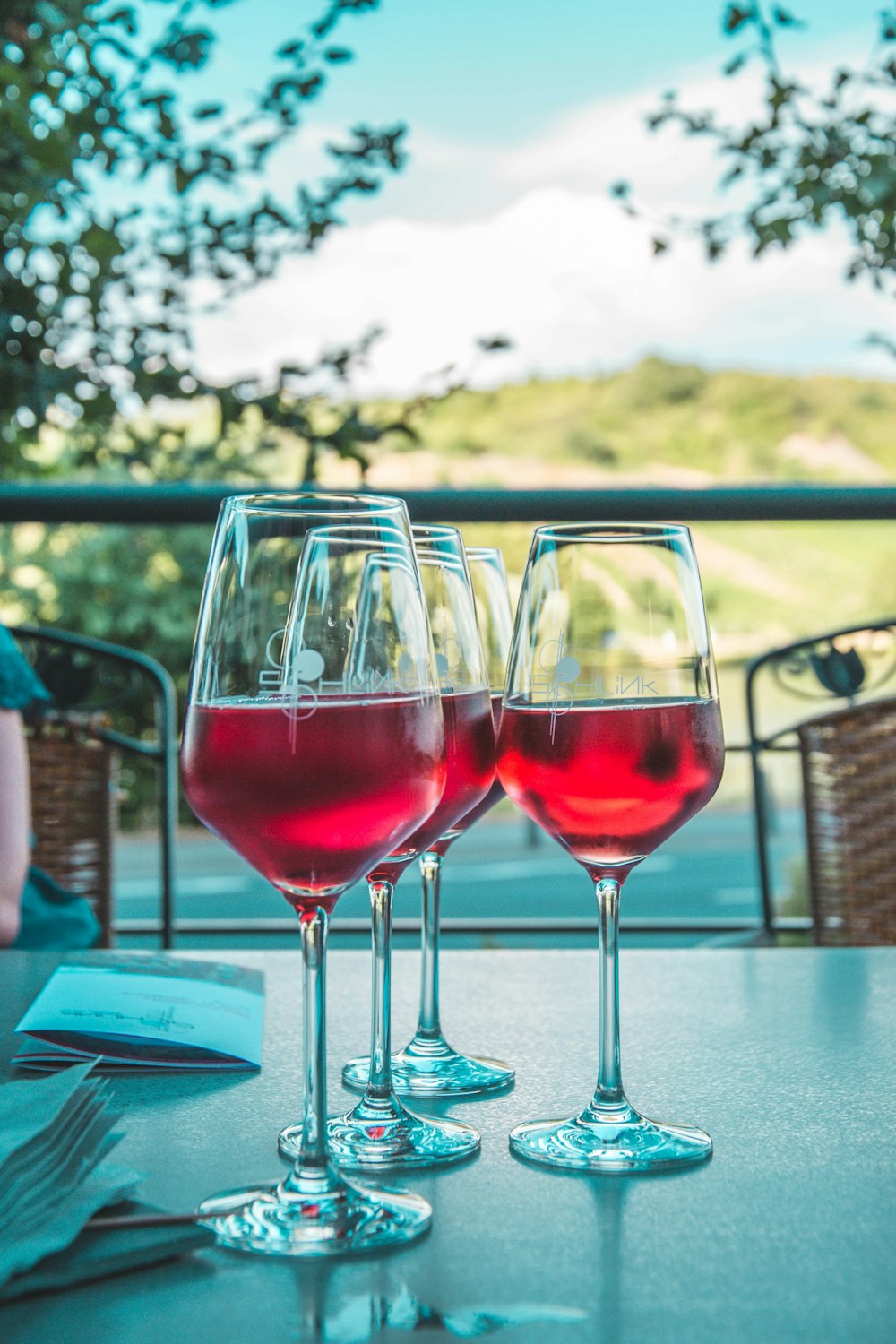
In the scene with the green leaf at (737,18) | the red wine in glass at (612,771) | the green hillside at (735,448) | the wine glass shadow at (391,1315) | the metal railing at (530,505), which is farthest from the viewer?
the green hillside at (735,448)

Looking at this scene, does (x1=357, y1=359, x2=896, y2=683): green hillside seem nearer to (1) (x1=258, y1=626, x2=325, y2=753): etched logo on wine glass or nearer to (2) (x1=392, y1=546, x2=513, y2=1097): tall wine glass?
(2) (x1=392, y1=546, x2=513, y2=1097): tall wine glass

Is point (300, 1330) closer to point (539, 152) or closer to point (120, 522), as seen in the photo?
point (120, 522)

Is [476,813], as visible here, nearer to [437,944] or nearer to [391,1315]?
[437,944]

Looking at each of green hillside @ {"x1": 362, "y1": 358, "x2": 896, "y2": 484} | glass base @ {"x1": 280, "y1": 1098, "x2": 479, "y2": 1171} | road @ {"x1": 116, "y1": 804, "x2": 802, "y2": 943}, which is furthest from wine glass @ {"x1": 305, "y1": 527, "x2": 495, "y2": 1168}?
green hillside @ {"x1": 362, "y1": 358, "x2": 896, "y2": 484}

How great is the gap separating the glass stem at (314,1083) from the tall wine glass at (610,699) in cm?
17

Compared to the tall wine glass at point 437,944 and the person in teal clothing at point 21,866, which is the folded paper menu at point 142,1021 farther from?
the person in teal clothing at point 21,866

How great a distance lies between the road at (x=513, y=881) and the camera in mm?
11875

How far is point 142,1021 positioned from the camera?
2.68ft

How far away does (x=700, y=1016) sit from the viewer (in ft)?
2.84

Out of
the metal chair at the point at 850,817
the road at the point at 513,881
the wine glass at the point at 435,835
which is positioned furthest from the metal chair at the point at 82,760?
the road at the point at 513,881

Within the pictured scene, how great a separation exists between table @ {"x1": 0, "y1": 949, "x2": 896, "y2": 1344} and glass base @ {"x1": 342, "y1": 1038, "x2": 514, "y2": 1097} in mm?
16

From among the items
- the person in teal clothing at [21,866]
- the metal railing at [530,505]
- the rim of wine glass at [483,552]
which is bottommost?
the person in teal clothing at [21,866]

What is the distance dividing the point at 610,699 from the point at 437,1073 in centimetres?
23

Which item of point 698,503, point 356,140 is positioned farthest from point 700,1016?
point 356,140
